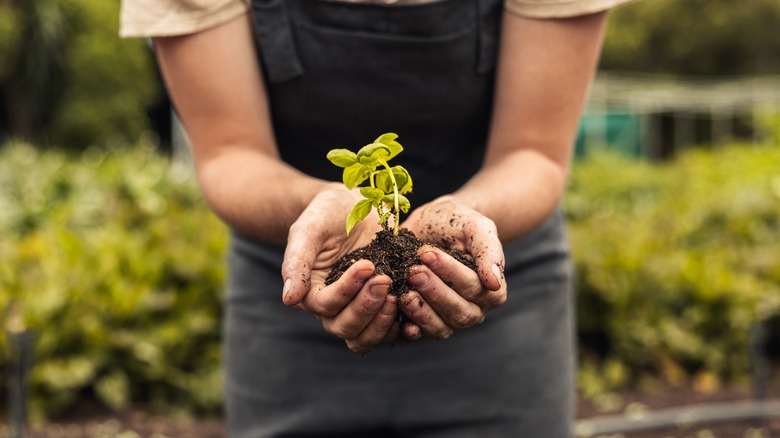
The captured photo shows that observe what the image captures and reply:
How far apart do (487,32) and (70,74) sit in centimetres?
1883

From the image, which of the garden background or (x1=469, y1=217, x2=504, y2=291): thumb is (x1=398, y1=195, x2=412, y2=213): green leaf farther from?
the garden background

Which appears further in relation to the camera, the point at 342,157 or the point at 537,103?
the point at 537,103

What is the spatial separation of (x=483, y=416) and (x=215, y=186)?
2.55 feet

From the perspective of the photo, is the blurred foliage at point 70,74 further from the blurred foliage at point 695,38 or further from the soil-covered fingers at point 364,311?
the blurred foliage at point 695,38

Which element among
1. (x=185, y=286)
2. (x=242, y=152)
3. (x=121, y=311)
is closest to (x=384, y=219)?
(x=242, y=152)

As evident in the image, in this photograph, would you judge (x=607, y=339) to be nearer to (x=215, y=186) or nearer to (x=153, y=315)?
(x=153, y=315)

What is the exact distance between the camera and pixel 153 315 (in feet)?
15.8

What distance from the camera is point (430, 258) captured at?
4.57 ft

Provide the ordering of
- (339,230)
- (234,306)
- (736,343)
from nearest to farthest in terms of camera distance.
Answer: (339,230) < (234,306) < (736,343)

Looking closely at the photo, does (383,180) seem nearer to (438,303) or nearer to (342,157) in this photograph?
(342,157)

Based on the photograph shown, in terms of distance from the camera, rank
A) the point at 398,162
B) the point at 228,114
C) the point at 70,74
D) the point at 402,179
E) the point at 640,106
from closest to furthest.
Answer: the point at 402,179 < the point at 228,114 < the point at 398,162 < the point at 70,74 < the point at 640,106

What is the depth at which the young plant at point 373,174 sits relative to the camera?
4.74ft

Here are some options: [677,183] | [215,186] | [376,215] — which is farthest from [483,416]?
[677,183]

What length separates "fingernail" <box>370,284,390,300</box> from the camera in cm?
136
